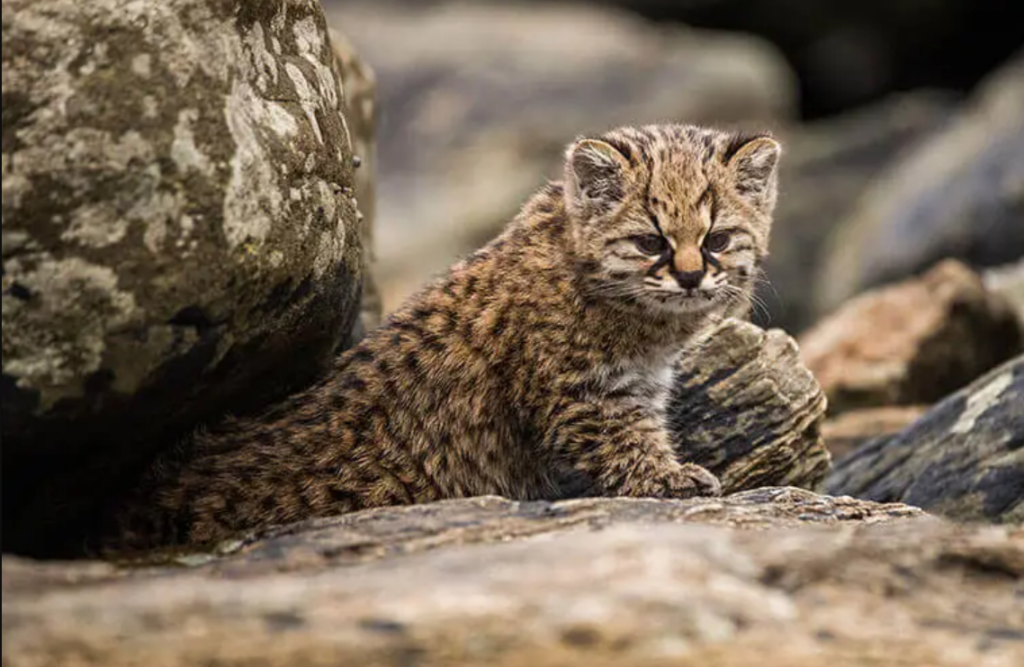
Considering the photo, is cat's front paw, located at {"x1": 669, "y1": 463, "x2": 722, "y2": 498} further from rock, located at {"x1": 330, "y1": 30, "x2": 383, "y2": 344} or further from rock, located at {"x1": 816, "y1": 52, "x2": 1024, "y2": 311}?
rock, located at {"x1": 816, "y1": 52, "x2": 1024, "y2": 311}

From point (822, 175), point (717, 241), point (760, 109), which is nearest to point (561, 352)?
point (717, 241)

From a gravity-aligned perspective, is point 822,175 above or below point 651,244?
above

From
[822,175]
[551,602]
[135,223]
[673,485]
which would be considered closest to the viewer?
[551,602]

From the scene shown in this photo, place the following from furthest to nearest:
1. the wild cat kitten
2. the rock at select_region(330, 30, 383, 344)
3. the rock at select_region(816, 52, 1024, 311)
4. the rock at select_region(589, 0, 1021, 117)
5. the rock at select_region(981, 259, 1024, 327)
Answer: the rock at select_region(589, 0, 1021, 117), the rock at select_region(816, 52, 1024, 311), the rock at select_region(981, 259, 1024, 327), the rock at select_region(330, 30, 383, 344), the wild cat kitten

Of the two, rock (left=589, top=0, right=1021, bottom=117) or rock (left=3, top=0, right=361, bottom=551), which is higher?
rock (left=589, top=0, right=1021, bottom=117)

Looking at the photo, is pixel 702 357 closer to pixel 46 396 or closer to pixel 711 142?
pixel 711 142

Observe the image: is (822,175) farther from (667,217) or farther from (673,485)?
(673,485)

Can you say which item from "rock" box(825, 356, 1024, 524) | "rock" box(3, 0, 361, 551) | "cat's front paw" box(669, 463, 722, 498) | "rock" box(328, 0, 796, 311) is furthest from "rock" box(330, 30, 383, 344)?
"rock" box(328, 0, 796, 311)

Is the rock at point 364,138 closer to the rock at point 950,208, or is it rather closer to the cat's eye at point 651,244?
the cat's eye at point 651,244
